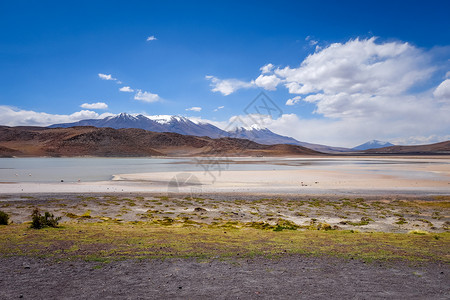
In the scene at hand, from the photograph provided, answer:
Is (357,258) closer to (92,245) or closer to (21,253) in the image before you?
(92,245)

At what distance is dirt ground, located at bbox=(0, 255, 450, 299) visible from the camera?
4484 millimetres

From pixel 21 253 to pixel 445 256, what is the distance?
28.5 feet

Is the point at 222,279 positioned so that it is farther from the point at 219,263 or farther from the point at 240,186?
the point at 240,186

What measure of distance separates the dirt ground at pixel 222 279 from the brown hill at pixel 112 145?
133m

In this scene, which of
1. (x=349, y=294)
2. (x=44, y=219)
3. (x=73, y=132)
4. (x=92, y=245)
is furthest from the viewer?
(x=73, y=132)

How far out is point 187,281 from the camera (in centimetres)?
494

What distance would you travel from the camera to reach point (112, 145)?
143 metres

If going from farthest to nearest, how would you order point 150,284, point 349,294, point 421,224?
point 421,224 < point 150,284 < point 349,294

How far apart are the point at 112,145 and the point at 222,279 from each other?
14773 centimetres

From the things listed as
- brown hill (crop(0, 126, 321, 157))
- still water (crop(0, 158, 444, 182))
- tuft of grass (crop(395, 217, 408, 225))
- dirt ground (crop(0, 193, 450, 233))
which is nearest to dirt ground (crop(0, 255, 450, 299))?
dirt ground (crop(0, 193, 450, 233))

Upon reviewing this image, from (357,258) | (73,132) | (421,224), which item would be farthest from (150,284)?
(73,132)

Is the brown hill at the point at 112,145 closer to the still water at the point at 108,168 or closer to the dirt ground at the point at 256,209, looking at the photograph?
the still water at the point at 108,168

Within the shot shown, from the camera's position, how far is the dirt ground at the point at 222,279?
448 cm

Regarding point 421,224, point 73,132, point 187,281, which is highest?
point 73,132
